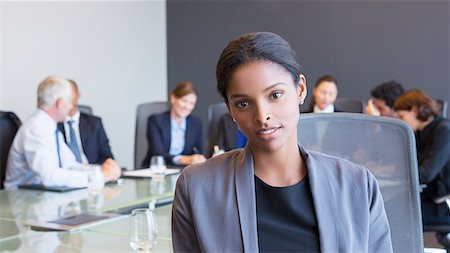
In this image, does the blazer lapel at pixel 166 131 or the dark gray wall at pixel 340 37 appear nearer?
the blazer lapel at pixel 166 131

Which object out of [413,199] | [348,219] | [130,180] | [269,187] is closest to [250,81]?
[269,187]

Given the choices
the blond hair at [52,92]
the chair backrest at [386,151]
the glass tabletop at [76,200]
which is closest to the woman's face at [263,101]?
the chair backrest at [386,151]

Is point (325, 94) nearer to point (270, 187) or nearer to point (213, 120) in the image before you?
point (213, 120)

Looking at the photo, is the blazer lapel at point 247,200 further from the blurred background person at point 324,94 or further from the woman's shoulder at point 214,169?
the blurred background person at point 324,94

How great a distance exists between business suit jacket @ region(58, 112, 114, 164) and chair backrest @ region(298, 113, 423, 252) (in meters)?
2.94

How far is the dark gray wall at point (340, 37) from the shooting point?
5492mm

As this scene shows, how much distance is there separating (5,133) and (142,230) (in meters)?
2.24

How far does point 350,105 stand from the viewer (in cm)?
487

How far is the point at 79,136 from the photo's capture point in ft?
14.6

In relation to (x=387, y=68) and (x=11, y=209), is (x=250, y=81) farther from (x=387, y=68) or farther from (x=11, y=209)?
(x=387, y=68)

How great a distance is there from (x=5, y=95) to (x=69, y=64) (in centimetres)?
76

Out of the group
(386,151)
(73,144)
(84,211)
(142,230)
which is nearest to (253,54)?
(386,151)

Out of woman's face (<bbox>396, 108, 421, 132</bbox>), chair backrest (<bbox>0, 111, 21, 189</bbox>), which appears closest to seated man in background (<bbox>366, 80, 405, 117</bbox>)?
woman's face (<bbox>396, 108, 421, 132</bbox>)

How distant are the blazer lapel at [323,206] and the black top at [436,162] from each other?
8.10ft
